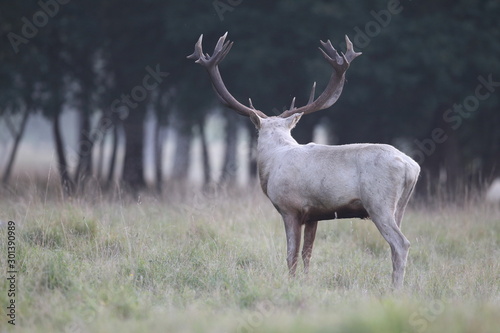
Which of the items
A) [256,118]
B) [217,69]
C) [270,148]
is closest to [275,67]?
[217,69]

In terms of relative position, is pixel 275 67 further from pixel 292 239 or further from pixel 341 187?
pixel 341 187

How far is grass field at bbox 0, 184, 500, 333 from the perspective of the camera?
5457 mm

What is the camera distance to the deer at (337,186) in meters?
7.18

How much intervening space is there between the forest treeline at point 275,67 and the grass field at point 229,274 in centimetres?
644

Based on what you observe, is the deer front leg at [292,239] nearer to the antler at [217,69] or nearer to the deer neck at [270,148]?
the deer neck at [270,148]

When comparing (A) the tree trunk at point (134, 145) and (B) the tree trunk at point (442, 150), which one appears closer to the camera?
(B) the tree trunk at point (442, 150)

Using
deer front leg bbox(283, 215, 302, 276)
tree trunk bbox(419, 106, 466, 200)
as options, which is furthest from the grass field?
tree trunk bbox(419, 106, 466, 200)

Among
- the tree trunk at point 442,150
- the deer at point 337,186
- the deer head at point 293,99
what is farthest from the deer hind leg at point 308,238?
the tree trunk at point 442,150

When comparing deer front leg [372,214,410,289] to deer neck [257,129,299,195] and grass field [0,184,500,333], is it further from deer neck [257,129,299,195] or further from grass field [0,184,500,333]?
deer neck [257,129,299,195]

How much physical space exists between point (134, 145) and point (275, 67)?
16.6ft

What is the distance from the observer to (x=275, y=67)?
18781 mm

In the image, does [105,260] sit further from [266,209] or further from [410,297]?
[266,209]

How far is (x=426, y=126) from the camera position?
2052 cm

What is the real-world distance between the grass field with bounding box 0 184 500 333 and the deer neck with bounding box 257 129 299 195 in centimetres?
103
